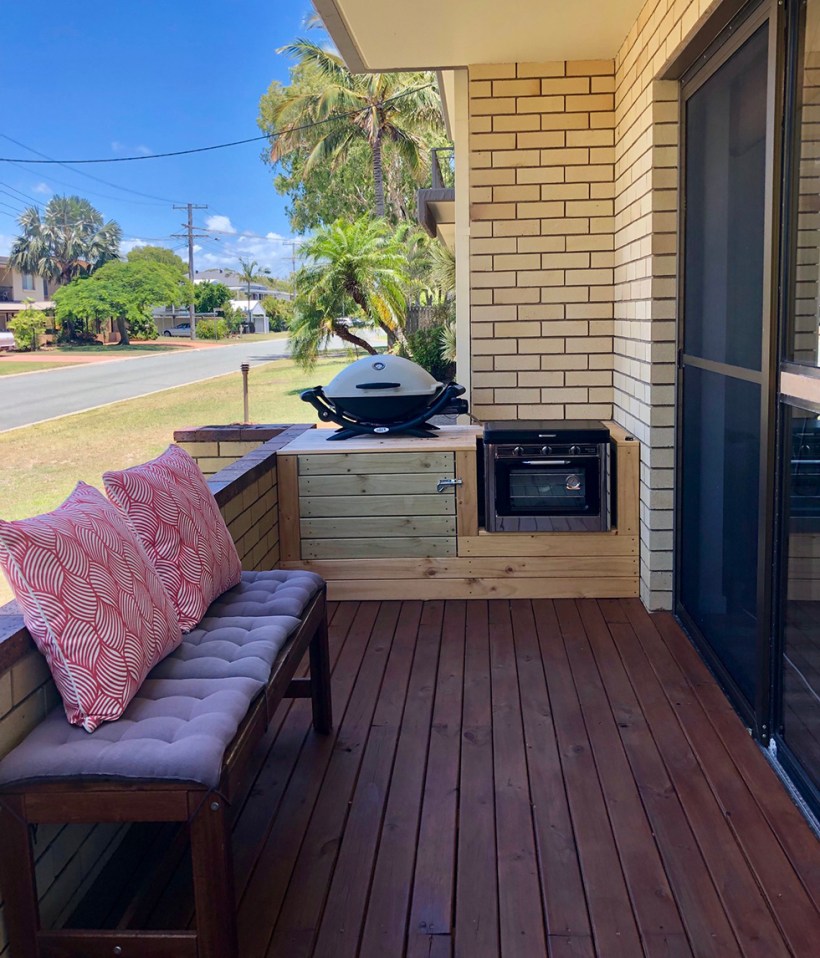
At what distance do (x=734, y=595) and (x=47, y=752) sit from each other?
7.57 feet

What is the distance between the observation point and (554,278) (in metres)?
5.32

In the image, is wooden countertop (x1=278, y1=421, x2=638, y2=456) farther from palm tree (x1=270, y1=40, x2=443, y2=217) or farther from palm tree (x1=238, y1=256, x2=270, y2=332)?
palm tree (x1=238, y1=256, x2=270, y2=332)

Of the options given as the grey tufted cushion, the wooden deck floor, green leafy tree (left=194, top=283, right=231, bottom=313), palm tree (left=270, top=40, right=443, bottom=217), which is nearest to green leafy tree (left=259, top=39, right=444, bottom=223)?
palm tree (left=270, top=40, right=443, bottom=217)

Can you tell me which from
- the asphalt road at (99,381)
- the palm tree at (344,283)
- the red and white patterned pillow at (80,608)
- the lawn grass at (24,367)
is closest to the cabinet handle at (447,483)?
the red and white patterned pillow at (80,608)

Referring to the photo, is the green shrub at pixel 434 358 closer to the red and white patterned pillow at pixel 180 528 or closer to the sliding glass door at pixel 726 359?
the sliding glass door at pixel 726 359

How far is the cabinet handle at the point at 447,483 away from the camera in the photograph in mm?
4809

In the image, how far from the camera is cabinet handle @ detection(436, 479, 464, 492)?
15.8 feet

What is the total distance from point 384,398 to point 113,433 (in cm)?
1699

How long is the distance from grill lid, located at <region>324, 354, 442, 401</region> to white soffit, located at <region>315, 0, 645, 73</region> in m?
1.50

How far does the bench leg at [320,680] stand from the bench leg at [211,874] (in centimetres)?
123

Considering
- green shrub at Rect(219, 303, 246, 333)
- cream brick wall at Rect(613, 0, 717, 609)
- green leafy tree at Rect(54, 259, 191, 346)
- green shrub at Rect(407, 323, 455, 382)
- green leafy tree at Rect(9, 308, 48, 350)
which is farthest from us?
Answer: green shrub at Rect(219, 303, 246, 333)

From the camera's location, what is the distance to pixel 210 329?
57.9 m

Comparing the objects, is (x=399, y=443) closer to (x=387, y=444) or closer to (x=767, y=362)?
(x=387, y=444)

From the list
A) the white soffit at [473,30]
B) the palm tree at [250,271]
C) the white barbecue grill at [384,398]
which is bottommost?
the white barbecue grill at [384,398]
